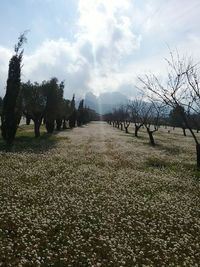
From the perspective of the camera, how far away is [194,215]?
18.0m

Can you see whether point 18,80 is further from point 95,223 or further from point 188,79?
point 95,223

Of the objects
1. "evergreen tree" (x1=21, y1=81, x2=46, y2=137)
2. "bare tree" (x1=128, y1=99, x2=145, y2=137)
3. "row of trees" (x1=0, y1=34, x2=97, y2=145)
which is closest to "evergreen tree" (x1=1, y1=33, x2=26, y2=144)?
"row of trees" (x1=0, y1=34, x2=97, y2=145)

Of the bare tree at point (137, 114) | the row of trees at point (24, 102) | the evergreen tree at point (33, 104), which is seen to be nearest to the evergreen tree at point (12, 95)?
the row of trees at point (24, 102)

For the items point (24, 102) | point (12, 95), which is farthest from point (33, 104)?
point (12, 95)

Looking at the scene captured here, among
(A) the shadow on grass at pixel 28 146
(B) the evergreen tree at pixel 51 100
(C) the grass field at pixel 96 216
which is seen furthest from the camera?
(B) the evergreen tree at pixel 51 100

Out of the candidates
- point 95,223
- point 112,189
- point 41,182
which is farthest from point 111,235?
point 41,182

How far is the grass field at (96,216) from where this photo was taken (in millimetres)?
12320

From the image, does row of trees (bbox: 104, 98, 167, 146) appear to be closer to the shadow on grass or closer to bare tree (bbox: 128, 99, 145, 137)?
bare tree (bbox: 128, 99, 145, 137)

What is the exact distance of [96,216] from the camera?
654 inches

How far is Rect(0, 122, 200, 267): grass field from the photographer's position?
40.4ft

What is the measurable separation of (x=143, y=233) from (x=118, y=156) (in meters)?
24.4

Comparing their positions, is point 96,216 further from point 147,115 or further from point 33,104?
point 147,115

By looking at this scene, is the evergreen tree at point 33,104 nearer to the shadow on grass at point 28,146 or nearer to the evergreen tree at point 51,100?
the evergreen tree at point 51,100

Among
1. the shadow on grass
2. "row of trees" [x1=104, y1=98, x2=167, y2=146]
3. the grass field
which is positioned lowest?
the grass field
